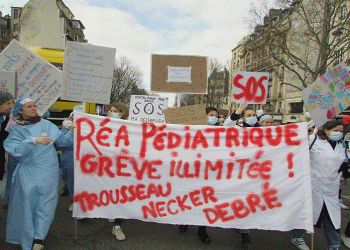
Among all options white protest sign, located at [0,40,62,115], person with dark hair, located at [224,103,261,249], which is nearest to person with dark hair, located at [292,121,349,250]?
person with dark hair, located at [224,103,261,249]

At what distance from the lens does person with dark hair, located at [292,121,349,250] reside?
302cm

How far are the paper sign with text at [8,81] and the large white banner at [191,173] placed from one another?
131cm

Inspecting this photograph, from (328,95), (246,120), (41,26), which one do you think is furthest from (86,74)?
(41,26)

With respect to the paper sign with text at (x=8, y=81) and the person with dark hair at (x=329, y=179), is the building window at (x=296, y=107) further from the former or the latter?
the paper sign with text at (x=8, y=81)

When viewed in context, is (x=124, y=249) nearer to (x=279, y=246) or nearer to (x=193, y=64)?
(x=279, y=246)

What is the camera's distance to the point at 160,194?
126 inches

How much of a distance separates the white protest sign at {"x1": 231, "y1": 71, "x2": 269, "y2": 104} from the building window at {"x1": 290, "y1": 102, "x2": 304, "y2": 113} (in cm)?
3240

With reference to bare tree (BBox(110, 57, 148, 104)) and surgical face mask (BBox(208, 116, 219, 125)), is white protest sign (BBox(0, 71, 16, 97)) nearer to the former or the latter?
surgical face mask (BBox(208, 116, 219, 125))

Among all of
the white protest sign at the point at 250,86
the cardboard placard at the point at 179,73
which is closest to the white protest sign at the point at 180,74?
the cardboard placard at the point at 179,73

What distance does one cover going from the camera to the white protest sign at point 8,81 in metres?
3.78

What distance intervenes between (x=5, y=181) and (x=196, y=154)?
8.39ft

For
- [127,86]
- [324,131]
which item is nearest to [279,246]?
[324,131]

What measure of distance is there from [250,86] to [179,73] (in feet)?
5.08

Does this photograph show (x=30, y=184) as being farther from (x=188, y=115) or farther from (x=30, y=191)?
(x=188, y=115)
